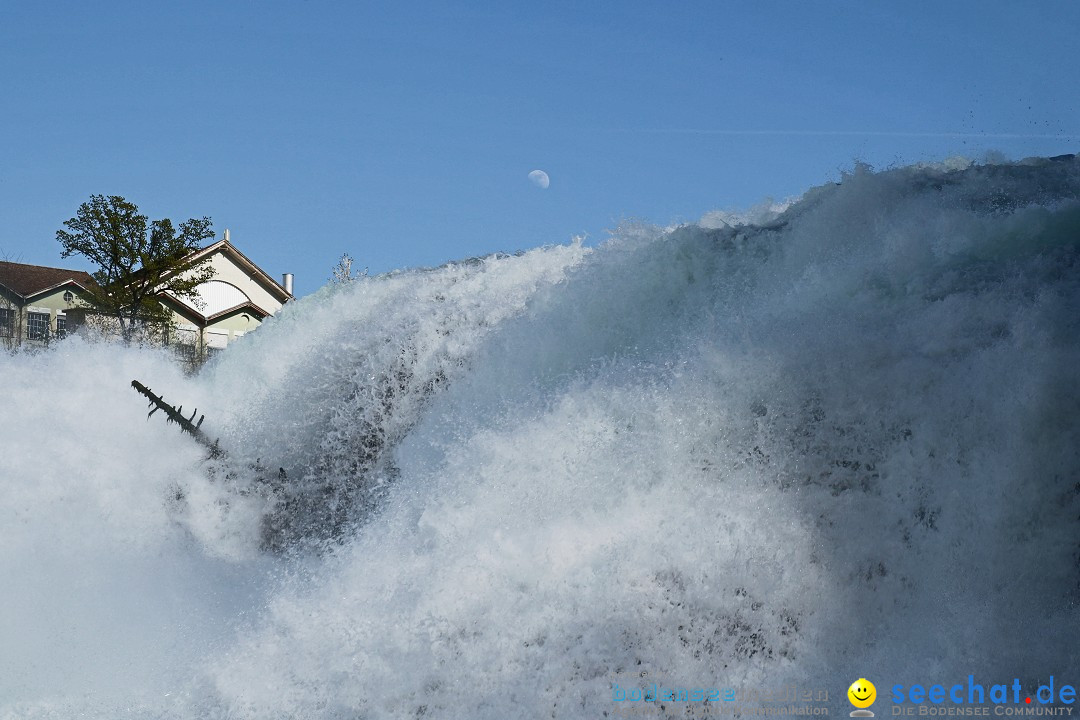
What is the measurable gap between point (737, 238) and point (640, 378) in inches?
73.9

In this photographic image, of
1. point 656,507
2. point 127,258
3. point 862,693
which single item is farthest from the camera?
point 127,258

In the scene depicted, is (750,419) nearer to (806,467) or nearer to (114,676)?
(806,467)

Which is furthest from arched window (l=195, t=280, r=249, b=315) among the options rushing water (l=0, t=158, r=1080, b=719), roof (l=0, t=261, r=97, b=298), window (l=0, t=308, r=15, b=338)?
rushing water (l=0, t=158, r=1080, b=719)

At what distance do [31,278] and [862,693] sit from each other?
32.4 metres

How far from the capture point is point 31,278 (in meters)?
31.3

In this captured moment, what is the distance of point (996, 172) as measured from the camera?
287 inches

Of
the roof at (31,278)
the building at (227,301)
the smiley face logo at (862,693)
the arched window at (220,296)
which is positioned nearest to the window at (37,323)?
the roof at (31,278)

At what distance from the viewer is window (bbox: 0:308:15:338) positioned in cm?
2749

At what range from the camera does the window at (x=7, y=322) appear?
27.5m

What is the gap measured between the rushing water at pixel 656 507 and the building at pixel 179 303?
735 inches

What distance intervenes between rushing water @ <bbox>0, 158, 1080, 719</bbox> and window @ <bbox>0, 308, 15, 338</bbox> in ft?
71.6

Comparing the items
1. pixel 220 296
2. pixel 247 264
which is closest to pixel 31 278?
pixel 220 296

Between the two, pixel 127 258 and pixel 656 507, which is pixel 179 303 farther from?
pixel 656 507

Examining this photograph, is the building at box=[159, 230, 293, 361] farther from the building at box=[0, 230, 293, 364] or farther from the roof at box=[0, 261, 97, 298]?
the roof at box=[0, 261, 97, 298]
